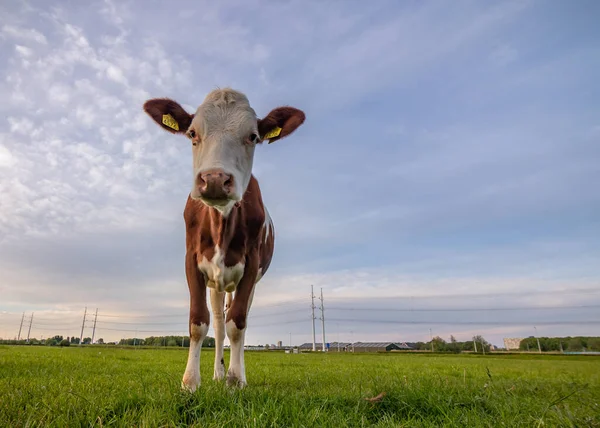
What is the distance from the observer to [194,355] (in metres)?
4.40

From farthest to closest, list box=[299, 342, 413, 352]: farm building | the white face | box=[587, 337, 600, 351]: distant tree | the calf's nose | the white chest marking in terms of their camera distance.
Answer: box=[299, 342, 413, 352]: farm building
box=[587, 337, 600, 351]: distant tree
the white chest marking
the white face
the calf's nose

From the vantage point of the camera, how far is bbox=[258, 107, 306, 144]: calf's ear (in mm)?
5402

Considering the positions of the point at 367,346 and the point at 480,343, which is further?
the point at 367,346

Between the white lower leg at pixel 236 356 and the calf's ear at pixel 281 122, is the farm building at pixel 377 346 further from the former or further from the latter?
the calf's ear at pixel 281 122

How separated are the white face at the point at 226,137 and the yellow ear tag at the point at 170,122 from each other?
610 mm

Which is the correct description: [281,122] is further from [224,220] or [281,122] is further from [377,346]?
[377,346]

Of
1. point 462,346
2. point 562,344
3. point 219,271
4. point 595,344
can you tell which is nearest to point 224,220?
point 219,271

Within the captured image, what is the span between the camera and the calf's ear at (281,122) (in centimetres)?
540

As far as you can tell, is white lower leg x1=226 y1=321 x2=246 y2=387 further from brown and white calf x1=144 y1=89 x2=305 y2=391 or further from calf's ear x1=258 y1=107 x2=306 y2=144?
calf's ear x1=258 y1=107 x2=306 y2=144

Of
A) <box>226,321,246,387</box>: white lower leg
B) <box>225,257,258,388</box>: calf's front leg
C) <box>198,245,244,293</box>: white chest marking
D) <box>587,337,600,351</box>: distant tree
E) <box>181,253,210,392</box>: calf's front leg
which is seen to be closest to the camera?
<box>181,253,210,392</box>: calf's front leg

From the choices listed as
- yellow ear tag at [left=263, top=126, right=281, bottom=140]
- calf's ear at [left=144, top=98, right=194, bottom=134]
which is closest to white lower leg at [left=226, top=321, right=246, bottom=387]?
yellow ear tag at [left=263, top=126, right=281, bottom=140]

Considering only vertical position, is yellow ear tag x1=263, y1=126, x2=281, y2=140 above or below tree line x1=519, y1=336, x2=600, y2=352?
above

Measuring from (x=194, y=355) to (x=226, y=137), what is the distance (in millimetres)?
2569

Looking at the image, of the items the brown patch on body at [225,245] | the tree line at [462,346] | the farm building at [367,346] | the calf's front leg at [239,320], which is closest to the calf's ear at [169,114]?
the brown patch on body at [225,245]
